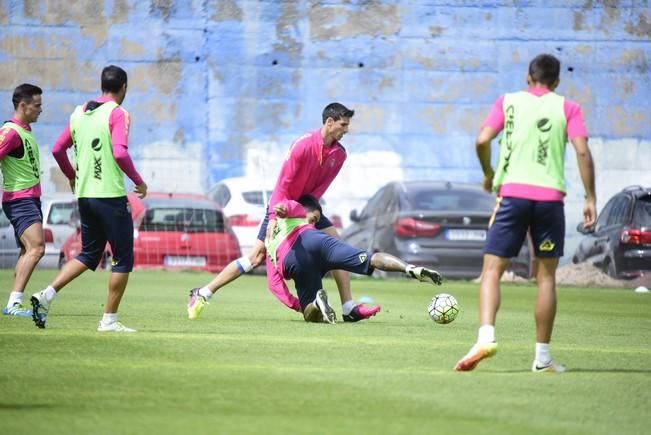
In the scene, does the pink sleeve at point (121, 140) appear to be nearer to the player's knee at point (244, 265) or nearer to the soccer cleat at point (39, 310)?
the soccer cleat at point (39, 310)

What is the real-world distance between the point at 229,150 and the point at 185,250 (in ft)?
23.0

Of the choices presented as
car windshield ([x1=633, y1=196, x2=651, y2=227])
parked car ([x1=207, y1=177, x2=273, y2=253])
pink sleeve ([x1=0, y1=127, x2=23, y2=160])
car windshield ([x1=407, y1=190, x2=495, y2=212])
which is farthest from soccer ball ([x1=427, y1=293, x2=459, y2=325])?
parked car ([x1=207, y1=177, x2=273, y2=253])

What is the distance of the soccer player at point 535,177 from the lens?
29.8ft

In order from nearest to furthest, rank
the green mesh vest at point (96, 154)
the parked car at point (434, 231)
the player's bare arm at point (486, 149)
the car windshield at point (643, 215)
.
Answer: the player's bare arm at point (486, 149) → the green mesh vest at point (96, 154) → the car windshield at point (643, 215) → the parked car at point (434, 231)

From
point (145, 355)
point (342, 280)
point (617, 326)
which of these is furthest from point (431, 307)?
point (145, 355)

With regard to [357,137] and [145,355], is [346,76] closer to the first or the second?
[357,137]

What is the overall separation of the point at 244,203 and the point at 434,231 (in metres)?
5.67

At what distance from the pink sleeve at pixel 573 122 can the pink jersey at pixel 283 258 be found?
449 centimetres

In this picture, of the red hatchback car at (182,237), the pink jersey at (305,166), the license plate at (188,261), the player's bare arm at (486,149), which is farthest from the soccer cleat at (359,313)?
the license plate at (188,261)

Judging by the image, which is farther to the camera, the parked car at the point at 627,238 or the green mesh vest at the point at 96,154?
the parked car at the point at 627,238

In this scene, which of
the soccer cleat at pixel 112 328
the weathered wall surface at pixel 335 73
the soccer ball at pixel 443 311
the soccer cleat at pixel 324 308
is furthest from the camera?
the weathered wall surface at pixel 335 73

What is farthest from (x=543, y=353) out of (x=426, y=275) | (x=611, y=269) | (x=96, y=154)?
(x=611, y=269)

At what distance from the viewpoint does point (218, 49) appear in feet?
109

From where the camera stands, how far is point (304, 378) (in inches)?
340
